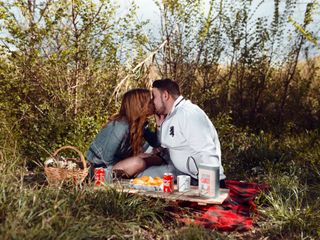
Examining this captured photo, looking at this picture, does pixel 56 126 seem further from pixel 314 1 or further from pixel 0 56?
pixel 314 1

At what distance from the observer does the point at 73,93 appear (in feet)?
27.8

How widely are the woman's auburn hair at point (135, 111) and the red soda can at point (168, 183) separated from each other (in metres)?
0.93

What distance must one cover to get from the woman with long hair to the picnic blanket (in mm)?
892

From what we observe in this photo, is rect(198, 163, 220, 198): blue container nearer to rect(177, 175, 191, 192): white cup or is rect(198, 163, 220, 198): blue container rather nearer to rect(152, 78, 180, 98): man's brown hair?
rect(177, 175, 191, 192): white cup

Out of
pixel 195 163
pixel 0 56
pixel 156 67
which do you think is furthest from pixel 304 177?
pixel 0 56

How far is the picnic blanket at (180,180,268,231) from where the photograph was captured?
5113 mm

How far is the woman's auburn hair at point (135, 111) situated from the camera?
20.0 feet

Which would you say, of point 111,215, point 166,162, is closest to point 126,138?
point 166,162

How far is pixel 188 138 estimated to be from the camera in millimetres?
5777

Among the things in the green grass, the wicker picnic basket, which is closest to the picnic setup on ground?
the wicker picnic basket

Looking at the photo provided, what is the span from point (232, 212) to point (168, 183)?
0.66 m

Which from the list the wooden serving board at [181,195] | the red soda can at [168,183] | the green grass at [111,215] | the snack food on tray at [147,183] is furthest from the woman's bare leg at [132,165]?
the red soda can at [168,183]

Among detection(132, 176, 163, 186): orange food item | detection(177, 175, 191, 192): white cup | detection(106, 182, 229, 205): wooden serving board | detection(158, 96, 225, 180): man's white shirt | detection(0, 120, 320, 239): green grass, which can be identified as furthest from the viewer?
detection(158, 96, 225, 180): man's white shirt

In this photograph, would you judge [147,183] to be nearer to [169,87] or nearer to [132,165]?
[132,165]
